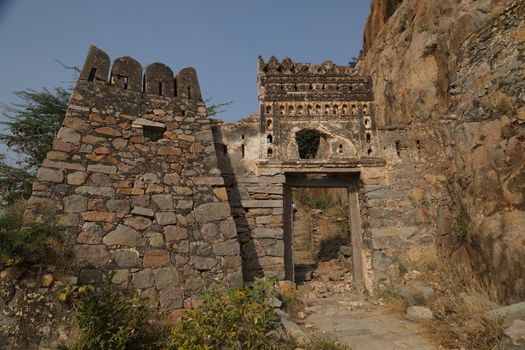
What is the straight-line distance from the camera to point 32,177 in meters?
8.09

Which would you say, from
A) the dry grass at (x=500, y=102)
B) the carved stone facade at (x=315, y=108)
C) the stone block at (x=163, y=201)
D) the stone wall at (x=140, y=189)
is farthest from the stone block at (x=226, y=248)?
the dry grass at (x=500, y=102)

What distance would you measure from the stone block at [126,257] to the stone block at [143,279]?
146 mm

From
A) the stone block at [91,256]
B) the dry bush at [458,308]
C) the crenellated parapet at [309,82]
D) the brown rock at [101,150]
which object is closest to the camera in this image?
the dry bush at [458,308]

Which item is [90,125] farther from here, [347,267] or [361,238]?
[347,267]

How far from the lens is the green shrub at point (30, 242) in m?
3.59

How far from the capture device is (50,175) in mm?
4621

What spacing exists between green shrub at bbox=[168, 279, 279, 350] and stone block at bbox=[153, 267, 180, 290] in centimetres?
119

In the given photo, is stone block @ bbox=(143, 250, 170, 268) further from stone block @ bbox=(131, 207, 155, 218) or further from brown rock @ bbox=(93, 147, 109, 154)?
brown rock @ bbox=(93, 147, 109, 154)

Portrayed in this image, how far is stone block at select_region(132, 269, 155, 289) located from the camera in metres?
4.23

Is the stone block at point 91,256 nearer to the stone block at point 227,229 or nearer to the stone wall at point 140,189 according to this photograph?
the stone wall at point 140,189

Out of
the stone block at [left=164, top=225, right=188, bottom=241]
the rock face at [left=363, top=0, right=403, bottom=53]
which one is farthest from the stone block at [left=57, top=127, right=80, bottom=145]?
the rock face at [left=363, top=0, right=403, bottom=53]

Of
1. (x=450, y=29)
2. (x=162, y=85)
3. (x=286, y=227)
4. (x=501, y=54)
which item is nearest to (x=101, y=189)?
(x=162, y=85)

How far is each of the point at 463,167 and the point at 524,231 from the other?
183 cm

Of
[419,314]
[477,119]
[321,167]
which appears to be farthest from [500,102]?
[419,314]
